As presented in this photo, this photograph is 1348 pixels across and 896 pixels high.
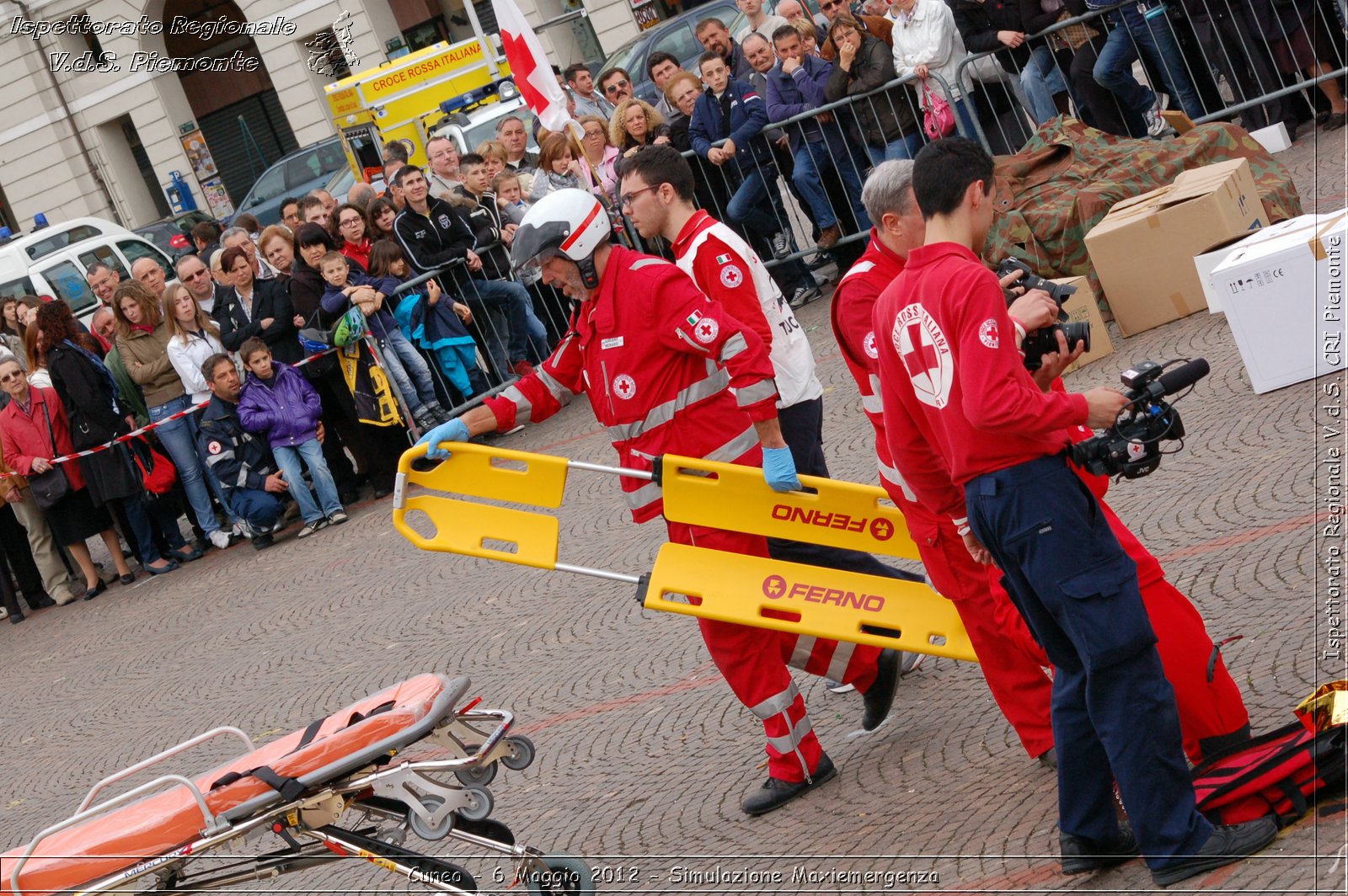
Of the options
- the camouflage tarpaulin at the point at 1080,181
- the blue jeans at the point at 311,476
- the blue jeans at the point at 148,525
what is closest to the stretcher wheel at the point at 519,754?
the camouflage tarpaulin at the point at 1080,181

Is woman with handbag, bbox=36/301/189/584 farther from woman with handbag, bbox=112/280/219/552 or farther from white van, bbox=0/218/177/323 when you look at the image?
white van, bbox=0/218/177/323

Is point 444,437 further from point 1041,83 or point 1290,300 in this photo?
point 1041,83

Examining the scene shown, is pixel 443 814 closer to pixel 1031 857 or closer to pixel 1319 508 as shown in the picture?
pixel 1031 857

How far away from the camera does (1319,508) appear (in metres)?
5.55

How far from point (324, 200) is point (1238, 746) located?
11.2 meters

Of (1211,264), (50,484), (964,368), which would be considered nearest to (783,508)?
(964,368)

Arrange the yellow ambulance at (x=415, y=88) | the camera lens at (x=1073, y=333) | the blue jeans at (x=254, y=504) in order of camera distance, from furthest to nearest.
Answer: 1. the yellow ambulance at (x=415, y=88)
2. the blue jeans at (x=254, y=504)
3. the camera lens at (x=1073, y=333)

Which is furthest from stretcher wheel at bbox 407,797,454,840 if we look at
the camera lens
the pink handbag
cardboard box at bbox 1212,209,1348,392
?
the pink handbag

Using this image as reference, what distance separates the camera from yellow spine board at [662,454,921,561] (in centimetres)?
520

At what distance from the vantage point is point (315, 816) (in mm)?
4473

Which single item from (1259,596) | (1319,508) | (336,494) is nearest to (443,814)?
(1259,596)

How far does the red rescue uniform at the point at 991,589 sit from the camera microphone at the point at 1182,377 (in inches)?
14.0

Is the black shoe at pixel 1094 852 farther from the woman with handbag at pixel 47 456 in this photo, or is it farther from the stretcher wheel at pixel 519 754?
the woman with handbag at pixel 47 456

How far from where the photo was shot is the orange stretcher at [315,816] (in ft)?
14.5
